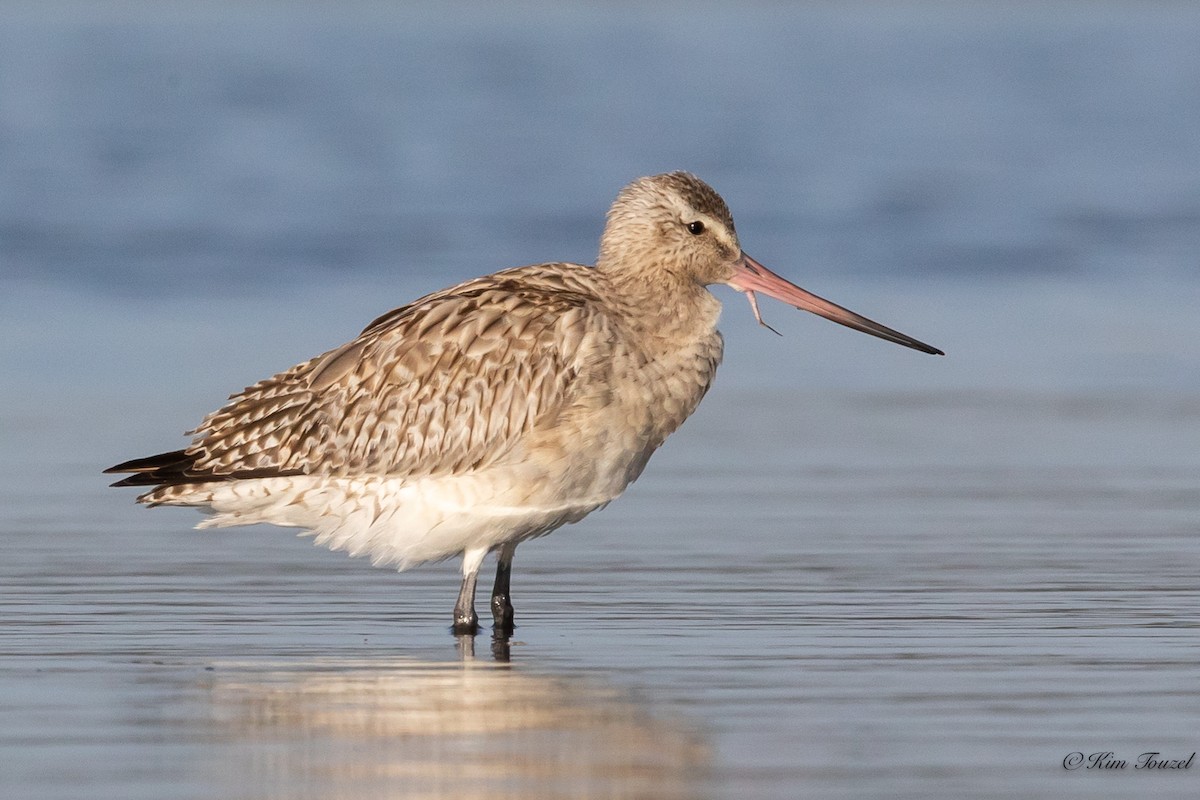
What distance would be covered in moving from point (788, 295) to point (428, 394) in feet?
5.04

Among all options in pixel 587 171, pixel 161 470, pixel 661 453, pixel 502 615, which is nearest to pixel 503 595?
pixel 502 615

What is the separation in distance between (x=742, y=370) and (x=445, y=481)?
6209mm

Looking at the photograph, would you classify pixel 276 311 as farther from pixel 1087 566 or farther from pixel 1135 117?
pixel 1135 117

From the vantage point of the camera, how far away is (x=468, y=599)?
864 cm

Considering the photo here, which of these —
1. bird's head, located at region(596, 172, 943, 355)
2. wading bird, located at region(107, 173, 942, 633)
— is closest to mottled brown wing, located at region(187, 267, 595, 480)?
wading bird, located at region(107, 173, 942, 633)

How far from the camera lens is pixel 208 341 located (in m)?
15.9

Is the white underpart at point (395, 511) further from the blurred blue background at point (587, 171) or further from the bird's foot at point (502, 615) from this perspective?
the blurred blue background at point (587, 171)

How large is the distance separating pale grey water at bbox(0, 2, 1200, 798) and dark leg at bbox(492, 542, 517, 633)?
125 mm

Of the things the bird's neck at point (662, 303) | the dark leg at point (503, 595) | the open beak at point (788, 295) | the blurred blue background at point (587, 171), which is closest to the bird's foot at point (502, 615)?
the dark leg at point (503, 595)

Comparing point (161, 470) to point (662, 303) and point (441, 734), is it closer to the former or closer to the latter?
point (662, 303)

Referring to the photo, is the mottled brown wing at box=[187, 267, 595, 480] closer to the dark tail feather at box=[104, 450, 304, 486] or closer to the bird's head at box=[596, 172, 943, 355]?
the dark tail feather at box=[104, 450, 304, 486]

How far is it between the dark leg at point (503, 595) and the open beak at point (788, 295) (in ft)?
4.46

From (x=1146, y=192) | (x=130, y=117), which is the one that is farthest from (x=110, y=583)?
(x=130, y=117)

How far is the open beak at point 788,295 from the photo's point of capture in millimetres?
9422
